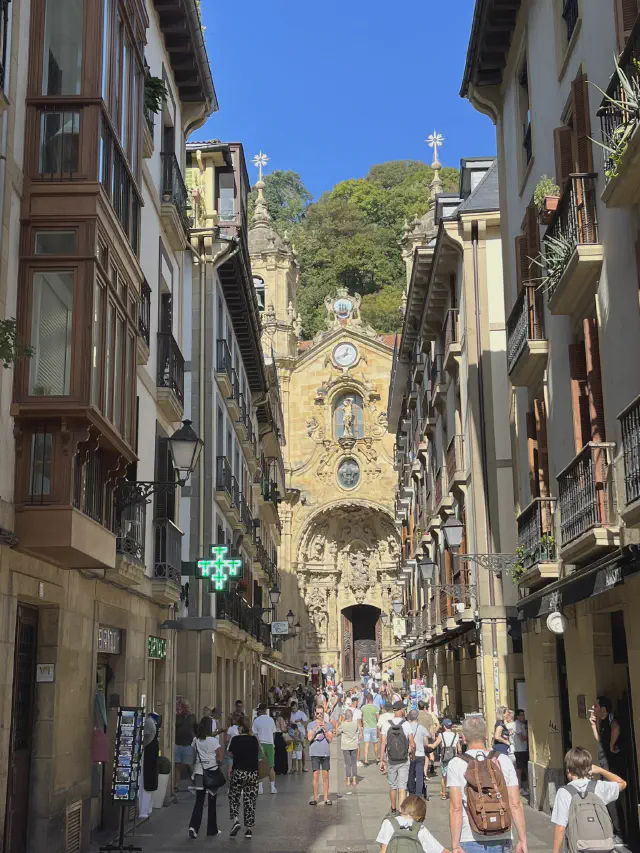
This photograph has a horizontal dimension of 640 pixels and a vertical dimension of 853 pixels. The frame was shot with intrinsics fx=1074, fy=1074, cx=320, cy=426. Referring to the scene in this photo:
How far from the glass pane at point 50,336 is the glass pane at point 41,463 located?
450 millimetres

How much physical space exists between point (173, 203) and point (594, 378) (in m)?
9.86

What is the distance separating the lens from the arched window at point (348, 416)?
6269 centimetres

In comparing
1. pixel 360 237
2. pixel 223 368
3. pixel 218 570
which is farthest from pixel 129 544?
pixel 360 237

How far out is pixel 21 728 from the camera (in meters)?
11.7

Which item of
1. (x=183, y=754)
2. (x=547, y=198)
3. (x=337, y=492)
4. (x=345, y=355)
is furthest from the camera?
(x=345, y=355)

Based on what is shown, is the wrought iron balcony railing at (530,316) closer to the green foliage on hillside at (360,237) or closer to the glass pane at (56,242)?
the glass pane at (56,242)

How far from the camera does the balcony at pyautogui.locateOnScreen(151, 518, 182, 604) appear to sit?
Answer: 17984 millimetres

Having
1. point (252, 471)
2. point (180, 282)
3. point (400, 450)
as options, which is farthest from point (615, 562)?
point (400, 450)

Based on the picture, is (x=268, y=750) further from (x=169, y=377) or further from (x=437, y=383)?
(x=437, y=383)

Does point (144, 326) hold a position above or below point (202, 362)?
below

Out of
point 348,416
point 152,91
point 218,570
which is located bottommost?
point 218,570

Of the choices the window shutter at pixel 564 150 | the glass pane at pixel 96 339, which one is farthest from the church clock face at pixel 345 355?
the glass pane at pixel 96 339

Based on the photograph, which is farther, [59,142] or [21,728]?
[21,728]

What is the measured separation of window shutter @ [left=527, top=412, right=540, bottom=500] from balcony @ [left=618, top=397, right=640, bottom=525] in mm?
6154
